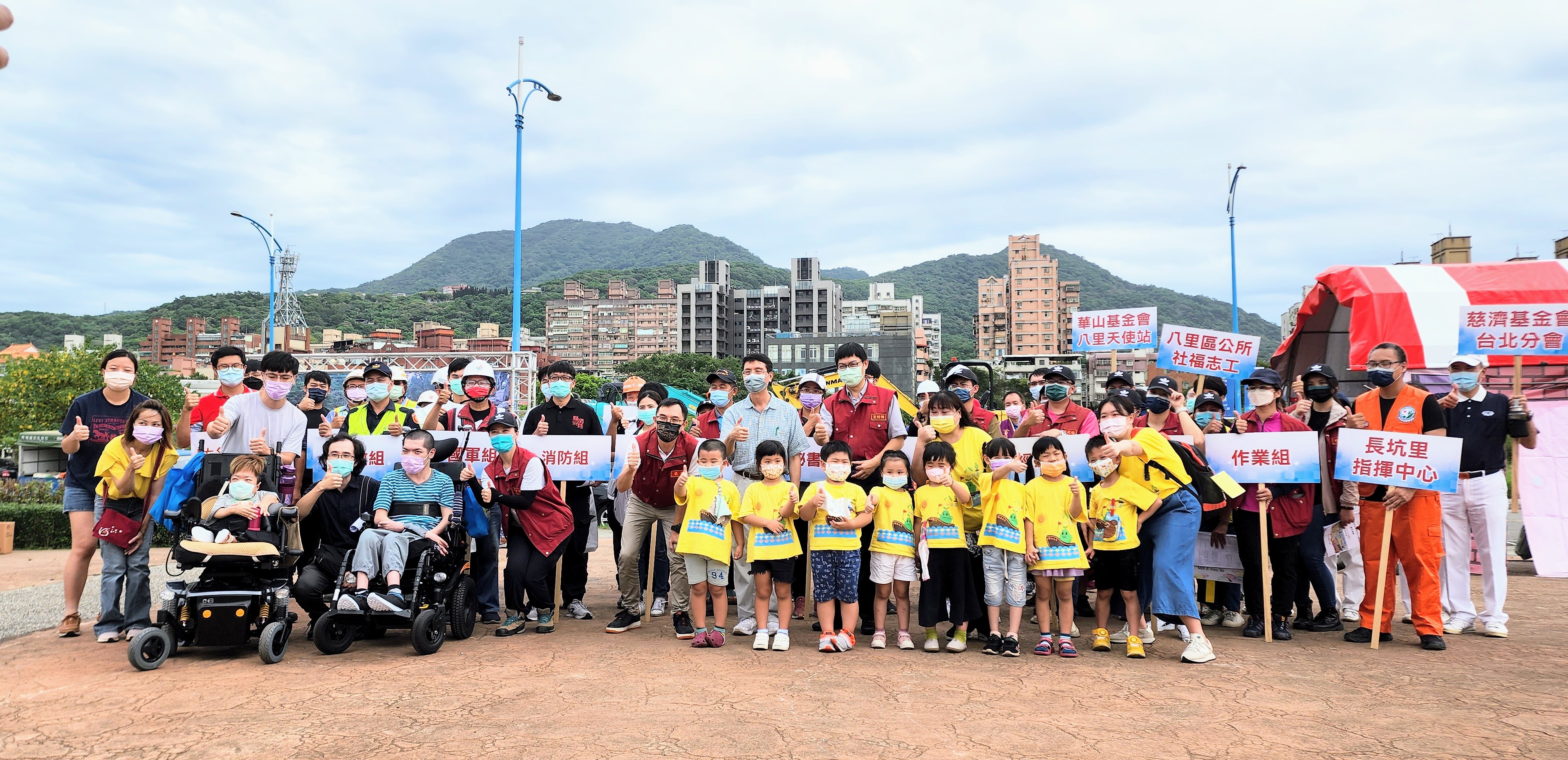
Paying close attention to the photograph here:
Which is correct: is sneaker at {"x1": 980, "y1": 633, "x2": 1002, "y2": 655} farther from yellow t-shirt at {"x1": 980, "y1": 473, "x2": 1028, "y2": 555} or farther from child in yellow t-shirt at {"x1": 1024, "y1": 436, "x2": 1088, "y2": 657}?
yellow t-shirt at {"x1": 980, "y1": 473, "x2": 1028, "y2": 555}

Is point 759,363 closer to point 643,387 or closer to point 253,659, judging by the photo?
point 643,387

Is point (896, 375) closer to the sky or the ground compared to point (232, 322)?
closer to the ground

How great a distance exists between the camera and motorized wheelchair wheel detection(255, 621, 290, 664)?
6141 mm

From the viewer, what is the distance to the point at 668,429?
7.41 metres

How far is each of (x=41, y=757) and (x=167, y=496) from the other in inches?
119

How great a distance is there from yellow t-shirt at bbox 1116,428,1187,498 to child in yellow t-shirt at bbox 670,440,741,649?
2.74 meters

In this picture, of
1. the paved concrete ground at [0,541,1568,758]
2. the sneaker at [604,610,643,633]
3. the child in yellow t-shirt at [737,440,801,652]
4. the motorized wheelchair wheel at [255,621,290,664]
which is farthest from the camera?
the sneaker at [604,610,643,633]

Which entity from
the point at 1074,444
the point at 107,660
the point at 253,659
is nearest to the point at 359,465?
the point at 253,659

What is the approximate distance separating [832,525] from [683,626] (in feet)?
5.06

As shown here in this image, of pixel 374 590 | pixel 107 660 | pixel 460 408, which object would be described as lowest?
pixel 107 660

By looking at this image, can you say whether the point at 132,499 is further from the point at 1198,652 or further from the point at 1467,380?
the point at 1467,380

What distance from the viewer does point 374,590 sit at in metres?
6.61

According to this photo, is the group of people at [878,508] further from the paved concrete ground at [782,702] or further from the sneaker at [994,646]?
the paved concrete ground at [782,702]

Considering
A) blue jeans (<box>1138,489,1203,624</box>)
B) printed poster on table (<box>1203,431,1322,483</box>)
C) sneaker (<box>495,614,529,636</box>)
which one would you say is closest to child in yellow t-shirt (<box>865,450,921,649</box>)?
blue jeans (<box>1138,489,1203,624</box>)
